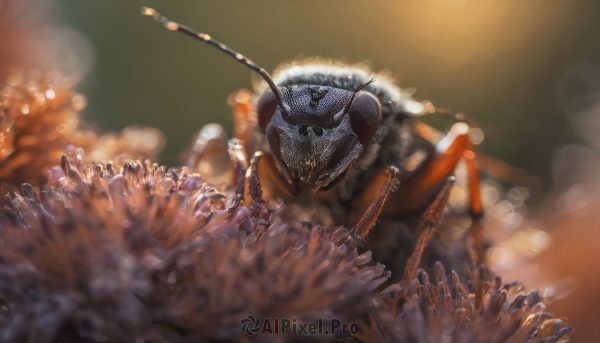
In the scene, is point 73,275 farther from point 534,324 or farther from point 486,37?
point 486,37

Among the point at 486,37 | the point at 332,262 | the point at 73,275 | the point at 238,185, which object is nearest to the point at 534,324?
the point at 332,262

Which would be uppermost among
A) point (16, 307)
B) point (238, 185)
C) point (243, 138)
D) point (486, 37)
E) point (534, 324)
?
point (486, 37)

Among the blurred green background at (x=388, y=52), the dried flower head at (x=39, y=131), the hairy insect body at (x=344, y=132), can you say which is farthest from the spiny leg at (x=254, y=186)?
the blurred green background at (x=388, y=52)

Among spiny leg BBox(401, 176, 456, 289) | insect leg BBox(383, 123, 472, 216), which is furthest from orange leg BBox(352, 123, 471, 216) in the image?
spiny leg BBox(401, 176, 456, 289)

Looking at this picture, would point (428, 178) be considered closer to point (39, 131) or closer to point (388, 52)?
point (39, 131)

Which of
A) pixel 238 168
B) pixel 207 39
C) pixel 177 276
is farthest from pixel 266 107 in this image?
pixel 177 276

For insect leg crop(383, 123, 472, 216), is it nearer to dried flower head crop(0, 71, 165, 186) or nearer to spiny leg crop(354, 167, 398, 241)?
spiny leg crop(354, 167, 398, 241)
